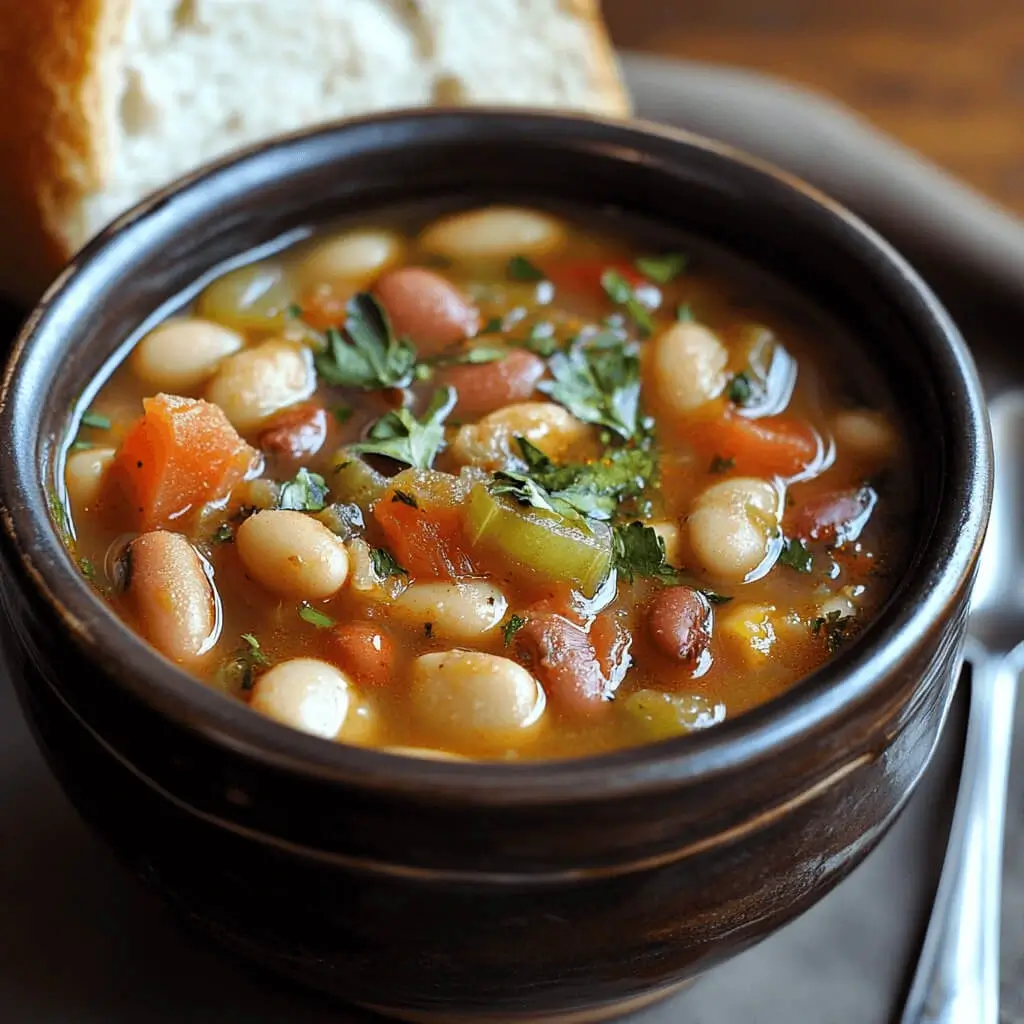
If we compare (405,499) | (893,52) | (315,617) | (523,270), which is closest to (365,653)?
(315,617)

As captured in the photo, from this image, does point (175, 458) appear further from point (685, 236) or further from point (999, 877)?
point (999, 877)

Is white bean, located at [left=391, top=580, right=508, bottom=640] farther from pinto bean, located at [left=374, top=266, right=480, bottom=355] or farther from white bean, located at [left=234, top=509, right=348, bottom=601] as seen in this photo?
pinto bean, located at [left=374, top=266, right=480, bottom=355]

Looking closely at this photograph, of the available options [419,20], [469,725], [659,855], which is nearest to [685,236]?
[419,20]

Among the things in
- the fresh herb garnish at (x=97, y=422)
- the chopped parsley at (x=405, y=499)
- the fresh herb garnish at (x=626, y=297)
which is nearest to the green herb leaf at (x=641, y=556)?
the chopped parsley at (x=405, y=499)

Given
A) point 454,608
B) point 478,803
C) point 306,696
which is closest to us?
point 478,803

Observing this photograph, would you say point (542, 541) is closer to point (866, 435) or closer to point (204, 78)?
point (866, 435)

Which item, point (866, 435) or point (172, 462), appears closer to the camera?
point (172, 462)
